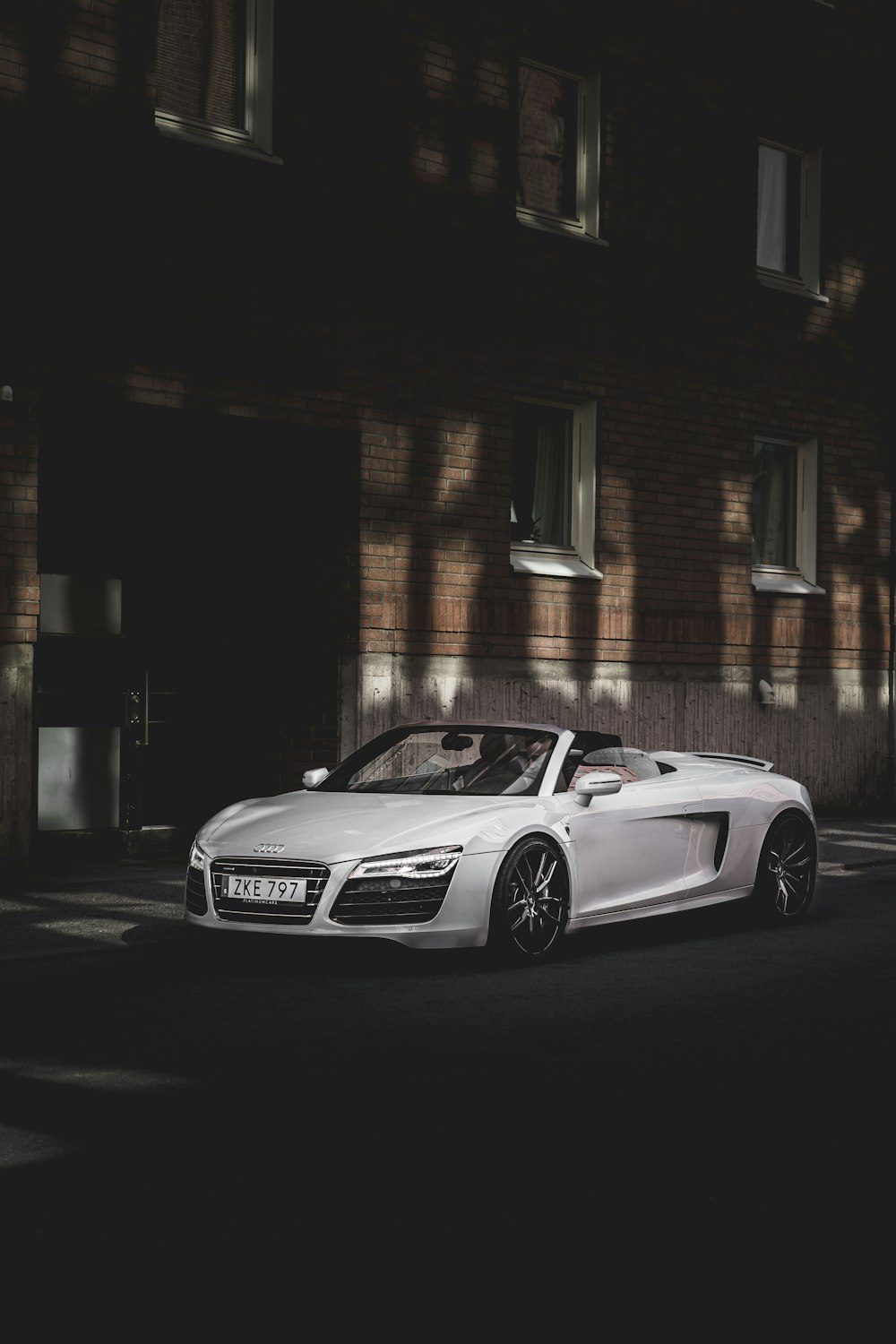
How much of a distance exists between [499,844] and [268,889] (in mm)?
1140

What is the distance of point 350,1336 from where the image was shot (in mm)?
3643

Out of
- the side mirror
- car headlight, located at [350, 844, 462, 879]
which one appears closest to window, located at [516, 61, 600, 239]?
the side mirror

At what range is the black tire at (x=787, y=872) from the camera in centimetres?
1055

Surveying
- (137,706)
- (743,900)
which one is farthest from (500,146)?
(743,900)

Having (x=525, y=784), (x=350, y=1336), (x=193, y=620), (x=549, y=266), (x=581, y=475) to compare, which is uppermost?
(x=549, y=266)

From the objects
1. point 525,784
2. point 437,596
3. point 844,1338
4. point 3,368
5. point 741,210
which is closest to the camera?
point 844,1338

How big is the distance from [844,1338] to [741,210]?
16.6 metres

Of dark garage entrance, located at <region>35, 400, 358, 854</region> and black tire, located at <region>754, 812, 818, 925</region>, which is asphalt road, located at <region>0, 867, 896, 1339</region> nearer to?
black tire, located at <region>754, 812, 818, 925</region>

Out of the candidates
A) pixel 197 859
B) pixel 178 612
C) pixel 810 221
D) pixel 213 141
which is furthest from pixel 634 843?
pixel 810 221

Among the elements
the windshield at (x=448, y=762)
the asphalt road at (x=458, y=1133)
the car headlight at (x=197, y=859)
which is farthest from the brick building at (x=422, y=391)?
the asphalt road at (x=458, y=1133)

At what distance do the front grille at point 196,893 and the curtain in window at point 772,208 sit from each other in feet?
41.2

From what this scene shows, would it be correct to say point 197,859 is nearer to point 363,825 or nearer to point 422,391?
point 363,825

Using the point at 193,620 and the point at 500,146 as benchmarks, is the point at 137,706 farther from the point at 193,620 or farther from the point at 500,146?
the point at 500,146

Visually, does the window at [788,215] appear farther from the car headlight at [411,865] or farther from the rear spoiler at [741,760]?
the car headlight at [411,865]
